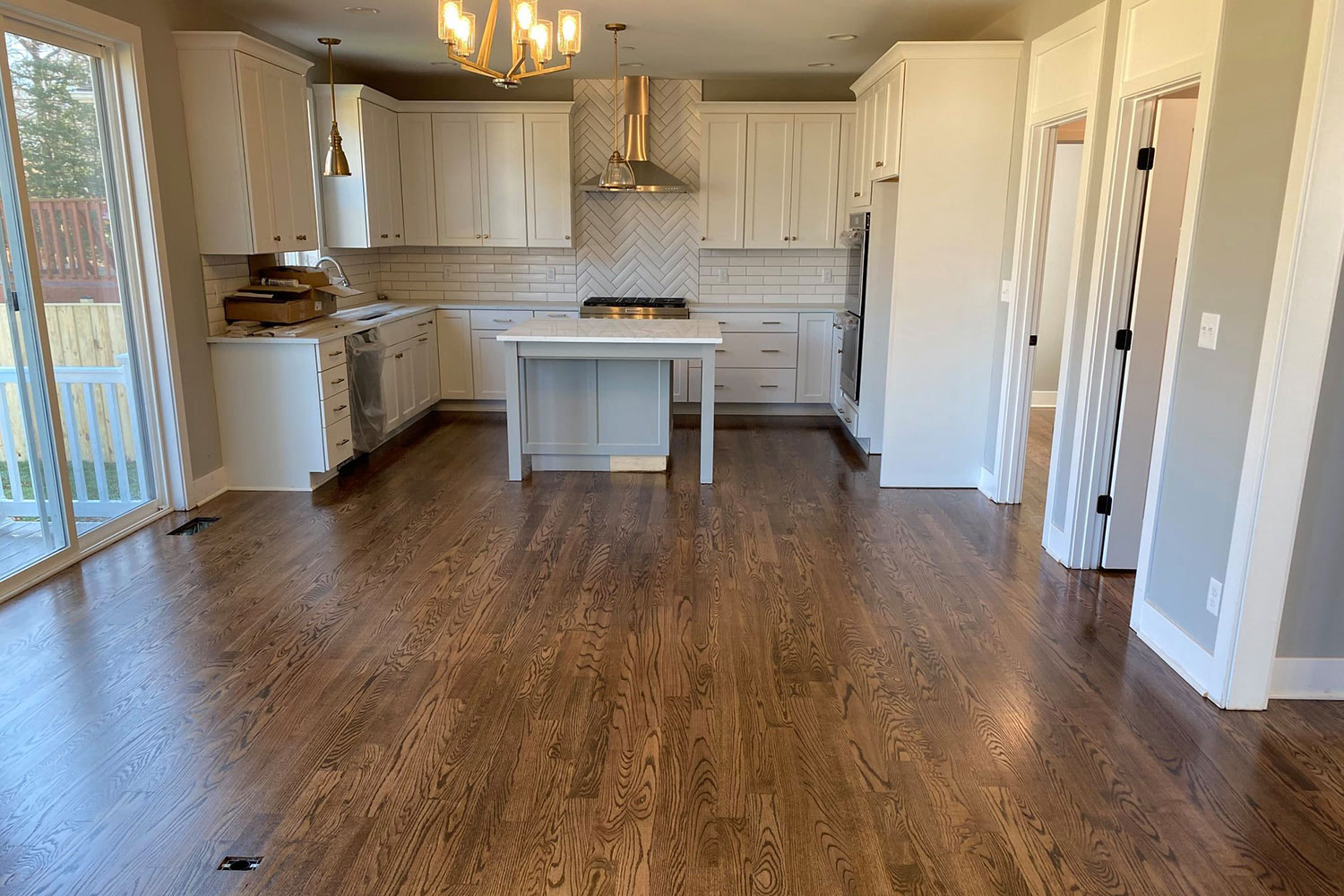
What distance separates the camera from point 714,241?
7.08 meters

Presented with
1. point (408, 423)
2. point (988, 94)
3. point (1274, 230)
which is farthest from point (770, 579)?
point (408, 423)

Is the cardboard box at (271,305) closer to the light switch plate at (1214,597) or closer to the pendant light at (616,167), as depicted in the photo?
the pendant light at (616,167)

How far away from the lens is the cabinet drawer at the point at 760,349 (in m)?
6.92

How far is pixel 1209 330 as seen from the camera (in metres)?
2.83

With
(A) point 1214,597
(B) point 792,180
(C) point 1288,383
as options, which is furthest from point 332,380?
(C) point 1288,383

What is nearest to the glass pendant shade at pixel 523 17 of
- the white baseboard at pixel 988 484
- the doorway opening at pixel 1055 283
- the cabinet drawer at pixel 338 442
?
the cabinet drawer at pixel 338 442

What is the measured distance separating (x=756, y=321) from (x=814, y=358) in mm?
553

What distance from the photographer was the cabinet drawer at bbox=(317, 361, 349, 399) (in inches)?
193

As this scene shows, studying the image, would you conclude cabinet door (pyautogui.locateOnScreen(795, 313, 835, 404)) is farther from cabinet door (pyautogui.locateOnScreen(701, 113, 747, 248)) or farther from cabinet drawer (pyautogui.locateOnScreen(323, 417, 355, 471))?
cabinet drawer (pyautogui.locateOnScreen(323, 417, 355, 471))

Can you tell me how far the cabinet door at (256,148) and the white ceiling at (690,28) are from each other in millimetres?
391

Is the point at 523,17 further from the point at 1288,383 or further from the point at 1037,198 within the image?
the point at 1037,198

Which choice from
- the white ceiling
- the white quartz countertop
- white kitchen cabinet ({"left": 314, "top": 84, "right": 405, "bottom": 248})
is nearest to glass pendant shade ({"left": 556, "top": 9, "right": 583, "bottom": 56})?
the white ceiling

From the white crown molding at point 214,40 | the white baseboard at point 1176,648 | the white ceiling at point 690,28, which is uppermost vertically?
the white ceiling at point 690,28

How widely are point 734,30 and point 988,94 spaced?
5.12 ft
